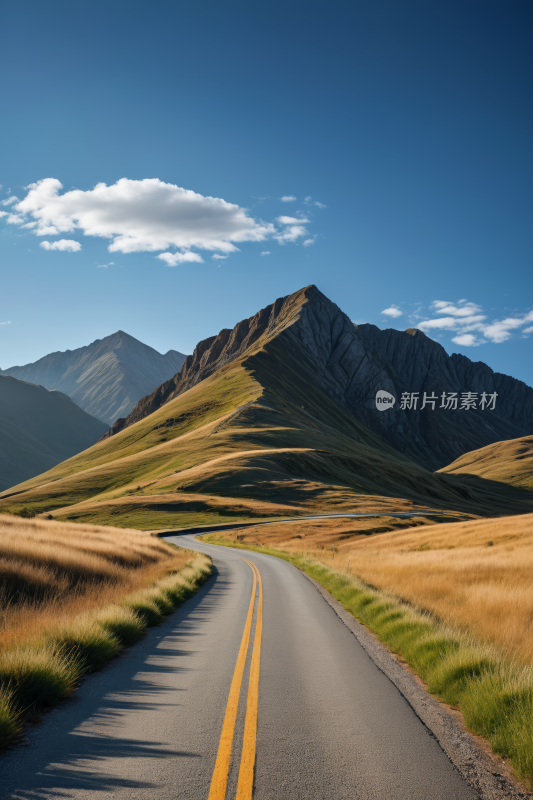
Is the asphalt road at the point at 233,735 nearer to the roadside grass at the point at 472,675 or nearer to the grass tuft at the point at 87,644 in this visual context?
the grass tuft at the point at 87,644

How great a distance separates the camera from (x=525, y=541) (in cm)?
2880

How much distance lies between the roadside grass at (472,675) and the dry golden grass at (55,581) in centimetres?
659

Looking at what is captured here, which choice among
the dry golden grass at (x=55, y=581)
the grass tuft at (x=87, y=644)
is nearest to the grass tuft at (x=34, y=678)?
the grass tuft at (x=87, y=644)

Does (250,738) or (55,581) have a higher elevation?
(250,738)

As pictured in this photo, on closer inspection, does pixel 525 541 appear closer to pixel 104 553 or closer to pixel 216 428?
pixel 104 553

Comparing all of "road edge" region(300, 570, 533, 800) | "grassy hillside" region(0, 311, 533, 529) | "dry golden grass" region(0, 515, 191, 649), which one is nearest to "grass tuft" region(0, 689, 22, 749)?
"dry golden grass" region(0, 515, 191, 649)

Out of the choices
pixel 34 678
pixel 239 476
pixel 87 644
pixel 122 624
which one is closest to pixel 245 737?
pixel 34 678

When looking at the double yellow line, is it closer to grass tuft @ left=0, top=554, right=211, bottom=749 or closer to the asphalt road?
the asphalt road

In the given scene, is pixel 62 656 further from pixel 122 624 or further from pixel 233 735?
pixel 233 735

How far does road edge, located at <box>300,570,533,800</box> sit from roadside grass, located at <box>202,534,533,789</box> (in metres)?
0.16

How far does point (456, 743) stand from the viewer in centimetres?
584

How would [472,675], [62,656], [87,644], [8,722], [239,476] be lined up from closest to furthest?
[8,722], [472,675], [62,656], [87,644], [239,476]

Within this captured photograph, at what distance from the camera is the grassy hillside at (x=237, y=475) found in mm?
77562

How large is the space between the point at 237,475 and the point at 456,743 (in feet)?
287
